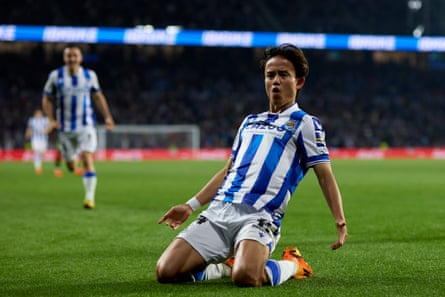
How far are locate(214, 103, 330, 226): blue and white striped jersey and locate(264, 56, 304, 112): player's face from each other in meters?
0.09

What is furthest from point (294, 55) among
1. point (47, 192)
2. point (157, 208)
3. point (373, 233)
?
point (47, 192)

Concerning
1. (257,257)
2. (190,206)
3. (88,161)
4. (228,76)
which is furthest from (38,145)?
(257,257)

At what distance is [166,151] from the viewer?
124 ft

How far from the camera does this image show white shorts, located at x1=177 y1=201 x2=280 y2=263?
5219 mm

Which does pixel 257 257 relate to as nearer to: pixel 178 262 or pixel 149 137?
pixel 178 262

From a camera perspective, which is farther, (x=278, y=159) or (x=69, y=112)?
(x=69, y=112)

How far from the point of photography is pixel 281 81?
5.30 metres

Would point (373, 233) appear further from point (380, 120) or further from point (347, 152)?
point (380, 120)

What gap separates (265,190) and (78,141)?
23.0 ft

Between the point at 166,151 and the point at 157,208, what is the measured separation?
2603cm

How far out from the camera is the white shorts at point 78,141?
38.8 ft

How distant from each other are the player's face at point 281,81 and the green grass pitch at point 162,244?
3.93 feet

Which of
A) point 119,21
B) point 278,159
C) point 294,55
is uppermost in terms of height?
point 119,21

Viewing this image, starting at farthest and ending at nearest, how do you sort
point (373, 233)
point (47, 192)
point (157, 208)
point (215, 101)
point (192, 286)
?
point (215, 101) < point (47, 192) < point (157, 208) < point (373, 233) < point (192, 286)
